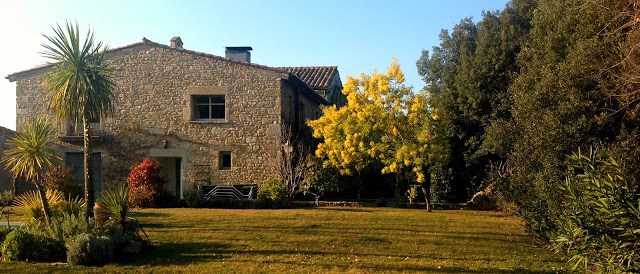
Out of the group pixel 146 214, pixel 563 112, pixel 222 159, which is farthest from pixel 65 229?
pixel 222 159

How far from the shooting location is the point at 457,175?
2336 cm

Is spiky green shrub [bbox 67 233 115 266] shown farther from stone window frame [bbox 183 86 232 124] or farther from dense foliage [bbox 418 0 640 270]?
stone window frame [bbox 183 86 232 124]

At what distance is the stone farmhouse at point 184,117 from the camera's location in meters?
21.7

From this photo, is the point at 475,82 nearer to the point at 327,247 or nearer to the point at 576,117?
the point at 576,117

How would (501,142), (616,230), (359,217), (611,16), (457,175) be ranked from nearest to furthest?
(616,230)
(611,16)
(359,217)
(501,142)
(457,175)

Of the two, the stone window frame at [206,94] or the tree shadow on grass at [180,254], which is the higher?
the stone window frame at [206,94]

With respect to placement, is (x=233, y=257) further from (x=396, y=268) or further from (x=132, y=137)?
(x=132, y=137)

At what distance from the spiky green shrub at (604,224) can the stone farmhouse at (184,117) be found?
47.8 feet

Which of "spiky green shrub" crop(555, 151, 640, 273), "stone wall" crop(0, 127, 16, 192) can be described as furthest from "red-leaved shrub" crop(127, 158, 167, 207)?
"spiky green shrub" crop(555, 151, 640, 273)

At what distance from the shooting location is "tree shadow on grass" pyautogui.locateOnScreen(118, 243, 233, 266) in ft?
31.1

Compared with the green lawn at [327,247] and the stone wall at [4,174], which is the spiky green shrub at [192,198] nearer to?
the green lawn at [327,247]

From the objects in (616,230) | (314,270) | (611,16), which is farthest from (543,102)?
(314,270)

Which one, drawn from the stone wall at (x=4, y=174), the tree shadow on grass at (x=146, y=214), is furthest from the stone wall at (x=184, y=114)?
the tree shadow on grass at (x=146, y=214)

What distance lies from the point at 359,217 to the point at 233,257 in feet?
23.4
